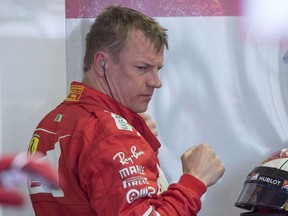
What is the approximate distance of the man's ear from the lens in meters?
1.29

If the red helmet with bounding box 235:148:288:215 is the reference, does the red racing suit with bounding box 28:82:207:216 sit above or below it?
above

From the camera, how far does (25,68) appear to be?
2.05 m

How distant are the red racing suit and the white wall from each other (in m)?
0.79

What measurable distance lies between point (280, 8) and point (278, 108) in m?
0.39

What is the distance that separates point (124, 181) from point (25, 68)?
110 cm

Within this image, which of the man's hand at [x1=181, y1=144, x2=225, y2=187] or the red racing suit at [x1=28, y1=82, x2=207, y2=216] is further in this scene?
the man's hand at [x1=181, y1=144, x2=225, y2=187]

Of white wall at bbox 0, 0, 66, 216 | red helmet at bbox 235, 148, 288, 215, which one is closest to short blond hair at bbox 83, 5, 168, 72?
red helmet at bbox 235, 148, 288, 215

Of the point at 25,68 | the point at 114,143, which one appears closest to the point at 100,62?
A: the point at 114,143

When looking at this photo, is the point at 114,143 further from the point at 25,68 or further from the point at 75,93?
the point at 25,68

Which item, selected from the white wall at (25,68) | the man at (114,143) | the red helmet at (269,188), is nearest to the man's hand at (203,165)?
the man at (114,143)

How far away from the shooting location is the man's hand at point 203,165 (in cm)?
124

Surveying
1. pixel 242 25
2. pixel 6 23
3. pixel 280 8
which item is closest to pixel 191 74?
pixel 242 25

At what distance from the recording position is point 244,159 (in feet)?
7.01

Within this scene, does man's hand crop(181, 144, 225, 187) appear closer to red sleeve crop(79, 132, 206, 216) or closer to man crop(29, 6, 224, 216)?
man crop(29, 6, 224, 216)
